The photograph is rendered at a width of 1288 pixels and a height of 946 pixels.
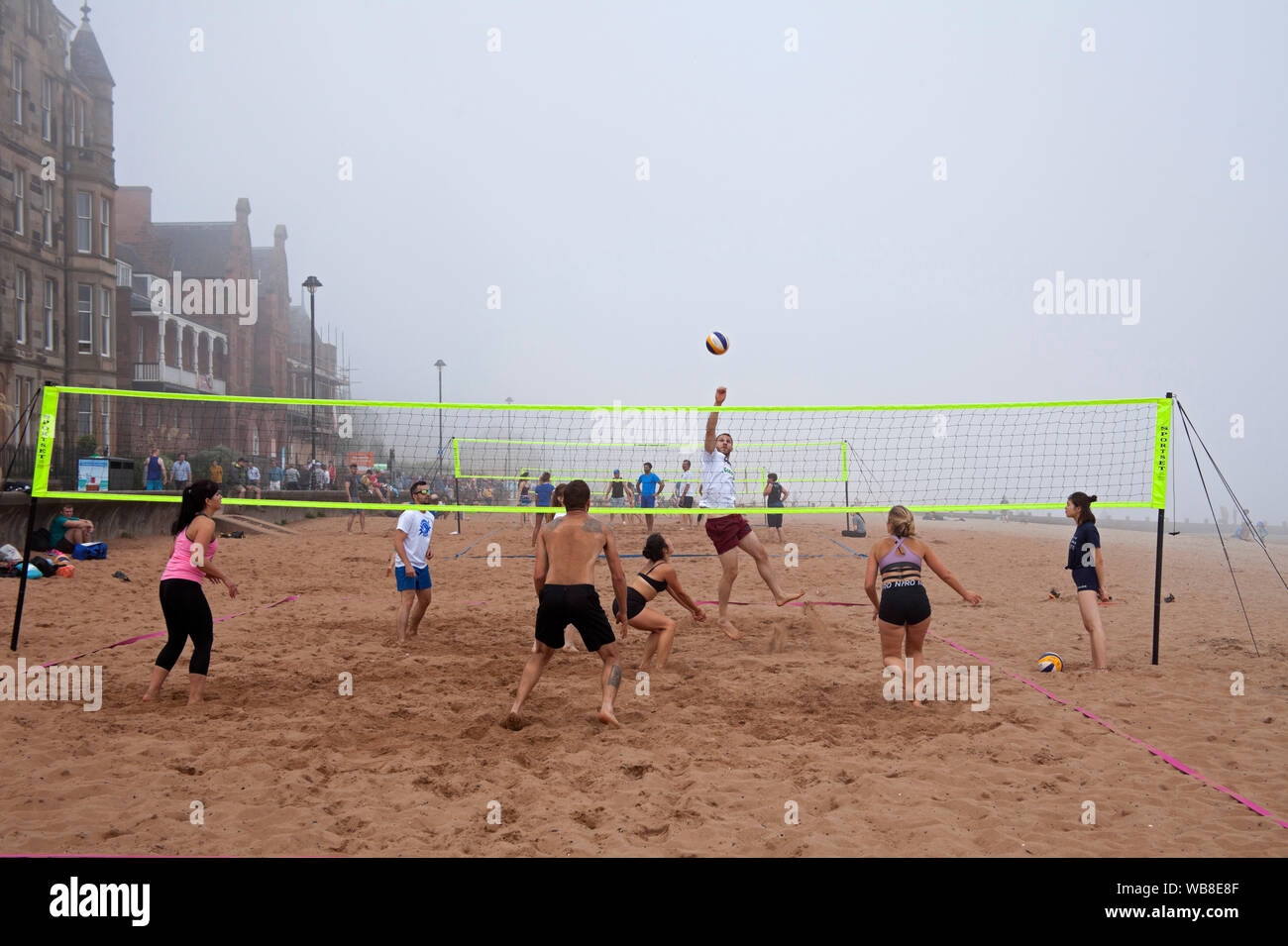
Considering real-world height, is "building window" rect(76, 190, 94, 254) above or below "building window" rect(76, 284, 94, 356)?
above

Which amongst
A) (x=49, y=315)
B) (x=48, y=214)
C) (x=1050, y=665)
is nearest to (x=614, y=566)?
(x=1050, y=665)

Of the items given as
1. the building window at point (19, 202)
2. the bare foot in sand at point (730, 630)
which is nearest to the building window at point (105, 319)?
the building window at point (19, 202)

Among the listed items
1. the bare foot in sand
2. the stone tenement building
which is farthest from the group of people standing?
the stone tenement building

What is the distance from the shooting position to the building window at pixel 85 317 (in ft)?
90.5

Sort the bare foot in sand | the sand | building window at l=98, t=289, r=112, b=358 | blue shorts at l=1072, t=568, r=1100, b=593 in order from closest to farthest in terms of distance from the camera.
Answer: the sand → blue shorts at l=1072, t=568, r=1100, b=593 → the bare foot in sand → building window at l=98, t=289, r=112, b=358

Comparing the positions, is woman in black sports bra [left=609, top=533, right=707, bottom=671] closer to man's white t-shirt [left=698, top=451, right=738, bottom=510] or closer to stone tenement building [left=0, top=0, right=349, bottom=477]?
man's white t-shirt [left=698, top=451, right=738, bottom=510]

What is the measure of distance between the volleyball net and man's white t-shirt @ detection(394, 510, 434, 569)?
21 centimetres

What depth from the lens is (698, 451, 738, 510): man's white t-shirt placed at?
8.34 metres

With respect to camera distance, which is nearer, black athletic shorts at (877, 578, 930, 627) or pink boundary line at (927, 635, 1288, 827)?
pink boundary line at (927, 635, 1288, 827)

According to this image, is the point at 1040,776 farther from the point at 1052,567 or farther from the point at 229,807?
the point at 1052,567

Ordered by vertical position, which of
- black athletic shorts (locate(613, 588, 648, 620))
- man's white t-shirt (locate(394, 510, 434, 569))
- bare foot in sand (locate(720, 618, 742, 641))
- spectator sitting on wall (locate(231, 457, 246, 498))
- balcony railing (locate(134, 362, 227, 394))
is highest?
balcony railing (locate(134, 362, 227, 394))

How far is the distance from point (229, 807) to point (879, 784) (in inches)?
129

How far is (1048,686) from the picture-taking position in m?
6.53
